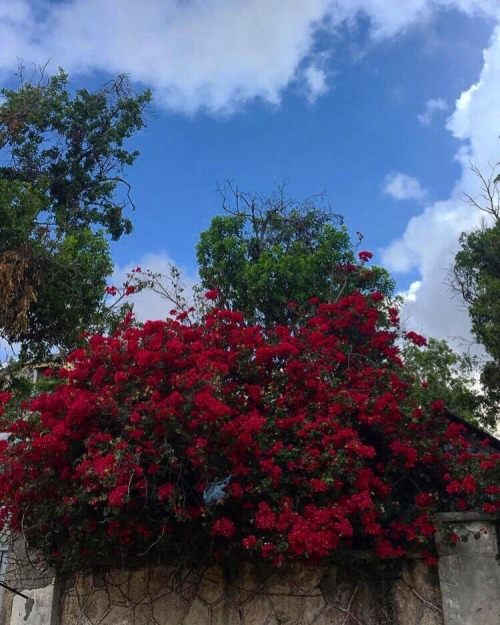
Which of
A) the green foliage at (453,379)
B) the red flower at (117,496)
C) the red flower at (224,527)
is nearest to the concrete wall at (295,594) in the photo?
the red flower at (224,527)

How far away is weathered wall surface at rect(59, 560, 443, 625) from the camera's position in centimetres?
486

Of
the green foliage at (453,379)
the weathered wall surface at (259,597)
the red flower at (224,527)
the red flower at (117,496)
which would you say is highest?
the green foliage at (453,379)

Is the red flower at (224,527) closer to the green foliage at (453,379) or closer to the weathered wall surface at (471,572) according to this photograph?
the weathered wall surface at (471,572)

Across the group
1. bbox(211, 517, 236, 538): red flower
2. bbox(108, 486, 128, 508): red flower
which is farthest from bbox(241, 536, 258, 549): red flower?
bbox(108, 486, 128, 508): red flower

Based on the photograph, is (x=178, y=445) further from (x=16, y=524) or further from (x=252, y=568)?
→ (x=16, y=524)

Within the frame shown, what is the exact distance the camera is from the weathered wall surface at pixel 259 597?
4.86 metres

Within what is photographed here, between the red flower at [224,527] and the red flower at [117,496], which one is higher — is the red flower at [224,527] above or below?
below

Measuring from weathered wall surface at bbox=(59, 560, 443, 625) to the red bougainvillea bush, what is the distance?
0.84 ft

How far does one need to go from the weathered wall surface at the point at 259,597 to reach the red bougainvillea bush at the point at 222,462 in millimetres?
257

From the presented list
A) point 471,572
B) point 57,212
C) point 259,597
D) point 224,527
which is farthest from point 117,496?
point 57,212

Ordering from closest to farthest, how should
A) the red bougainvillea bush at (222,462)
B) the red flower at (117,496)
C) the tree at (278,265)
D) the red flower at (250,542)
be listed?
the red flower at (117,496)
the red flower at (250,542)
the red bougainvillea bush at (222,462)
the tree at (278,265)

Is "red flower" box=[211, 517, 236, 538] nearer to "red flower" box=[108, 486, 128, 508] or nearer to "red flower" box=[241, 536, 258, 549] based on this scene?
"red flower" box=[241, 536, 258, 549]

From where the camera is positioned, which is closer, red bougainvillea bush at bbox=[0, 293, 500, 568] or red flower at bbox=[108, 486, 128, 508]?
red flower at bbox=[108, 486, 128, 508]

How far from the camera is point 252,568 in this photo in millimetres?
5215
